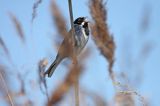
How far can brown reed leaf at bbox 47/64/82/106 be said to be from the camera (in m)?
0.45

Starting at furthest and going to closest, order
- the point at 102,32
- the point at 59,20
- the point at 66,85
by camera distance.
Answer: the point at 102,32, the point at 59,20, the point at 66,85

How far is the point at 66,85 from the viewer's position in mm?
449

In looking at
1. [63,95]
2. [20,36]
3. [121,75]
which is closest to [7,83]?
[20,36]

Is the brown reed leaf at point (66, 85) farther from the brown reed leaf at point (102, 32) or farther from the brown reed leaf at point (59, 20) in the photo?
the brown reed leaf at point (102, 32)

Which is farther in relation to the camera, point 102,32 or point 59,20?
point 102,32

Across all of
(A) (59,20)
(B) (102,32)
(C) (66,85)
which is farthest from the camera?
(B) (102,32)

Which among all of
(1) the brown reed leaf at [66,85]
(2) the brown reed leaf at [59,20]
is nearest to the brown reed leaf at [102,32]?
(2) the brown reed leaf at [59,20]

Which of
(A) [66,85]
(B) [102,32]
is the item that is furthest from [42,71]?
(A) [66,85]

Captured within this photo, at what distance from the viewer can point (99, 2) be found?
1.08m

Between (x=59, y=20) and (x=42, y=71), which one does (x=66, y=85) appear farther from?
(x=42, y=71)

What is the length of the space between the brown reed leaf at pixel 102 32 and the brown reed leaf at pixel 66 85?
0.44 meters

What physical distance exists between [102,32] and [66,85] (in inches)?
20.4

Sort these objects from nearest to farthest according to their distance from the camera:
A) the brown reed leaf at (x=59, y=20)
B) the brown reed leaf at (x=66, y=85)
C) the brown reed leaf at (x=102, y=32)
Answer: the brown reed leaf at (x=66, y=85), the brown reed leaf at (x=59, y=20), the brown reed leaf at (x=102, y=32)

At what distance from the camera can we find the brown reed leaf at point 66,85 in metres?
0.45
